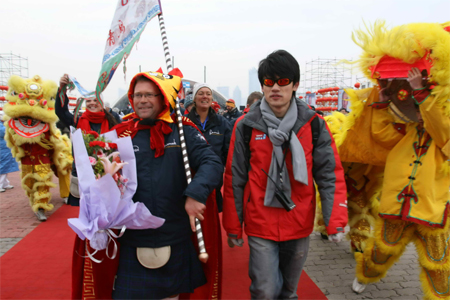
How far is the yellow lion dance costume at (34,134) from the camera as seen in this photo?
16.9 feet

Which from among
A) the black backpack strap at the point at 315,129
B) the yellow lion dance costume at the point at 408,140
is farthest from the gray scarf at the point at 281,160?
the yellow lion dance costume at the point at 408,140

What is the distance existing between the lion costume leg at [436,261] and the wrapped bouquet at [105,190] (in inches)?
87.0

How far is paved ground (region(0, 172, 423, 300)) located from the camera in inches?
128

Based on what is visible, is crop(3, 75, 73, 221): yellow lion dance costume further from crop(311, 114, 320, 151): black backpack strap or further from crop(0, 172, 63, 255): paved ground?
crop(311, 114, 320, 151): black backpack strap

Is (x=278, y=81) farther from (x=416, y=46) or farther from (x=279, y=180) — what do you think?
(x=416, y=46)

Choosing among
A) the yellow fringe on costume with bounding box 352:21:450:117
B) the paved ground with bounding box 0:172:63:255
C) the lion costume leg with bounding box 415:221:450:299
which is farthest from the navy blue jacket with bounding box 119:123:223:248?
the paved ground with bounding box 0:172:63:255

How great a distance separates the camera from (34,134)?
5.25m

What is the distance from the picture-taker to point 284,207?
219 cm

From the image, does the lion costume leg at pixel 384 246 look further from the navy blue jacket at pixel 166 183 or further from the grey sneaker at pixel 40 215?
the grey sneaker at pixel 40 215

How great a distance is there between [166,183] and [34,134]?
4180 mm

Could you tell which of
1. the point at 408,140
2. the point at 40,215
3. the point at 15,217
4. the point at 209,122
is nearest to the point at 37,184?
the point at 40,215

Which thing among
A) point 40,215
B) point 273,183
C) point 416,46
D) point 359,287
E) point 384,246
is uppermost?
point 416,46

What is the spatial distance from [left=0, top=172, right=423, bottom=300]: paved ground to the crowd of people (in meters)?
0.66

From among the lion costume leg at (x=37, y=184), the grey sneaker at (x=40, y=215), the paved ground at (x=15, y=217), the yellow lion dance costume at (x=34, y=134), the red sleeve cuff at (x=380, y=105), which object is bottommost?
the paved ground at (x=15, y=217)
